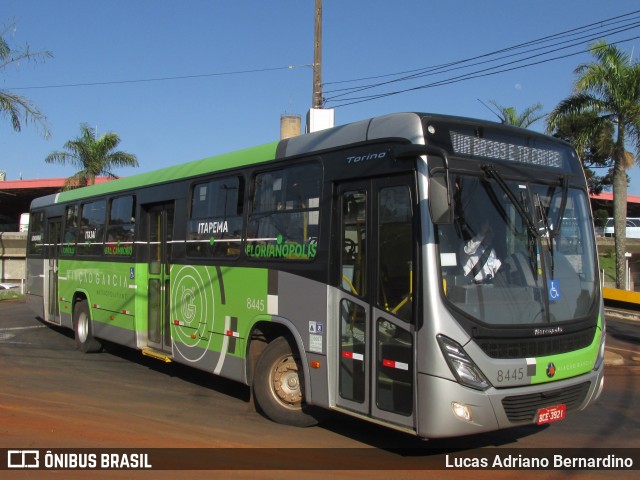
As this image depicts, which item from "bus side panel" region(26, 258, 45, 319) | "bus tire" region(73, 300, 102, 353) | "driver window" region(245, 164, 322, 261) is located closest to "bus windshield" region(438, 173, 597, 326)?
"driver window" region(245, 164, 322, 261)

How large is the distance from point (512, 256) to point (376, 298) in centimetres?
128

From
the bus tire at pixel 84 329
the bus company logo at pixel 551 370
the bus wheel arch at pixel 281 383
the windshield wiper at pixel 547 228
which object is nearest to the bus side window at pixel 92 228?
the bus tire at pixel 84 329

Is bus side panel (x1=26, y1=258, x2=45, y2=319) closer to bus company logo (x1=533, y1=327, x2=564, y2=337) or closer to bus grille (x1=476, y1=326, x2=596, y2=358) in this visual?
bus grille (x1=476, y1=326, x2=596, y2=358)

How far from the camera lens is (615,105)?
66.8ft

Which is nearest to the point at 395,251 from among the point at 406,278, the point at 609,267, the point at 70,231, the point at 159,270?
the point at 406,278

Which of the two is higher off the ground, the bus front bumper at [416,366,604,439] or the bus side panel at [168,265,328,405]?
the bus side panel at [168,265,328,405]

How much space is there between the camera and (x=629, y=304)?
750 inches

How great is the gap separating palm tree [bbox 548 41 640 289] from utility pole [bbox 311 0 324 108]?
8399 mm

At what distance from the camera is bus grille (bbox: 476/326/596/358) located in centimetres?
523

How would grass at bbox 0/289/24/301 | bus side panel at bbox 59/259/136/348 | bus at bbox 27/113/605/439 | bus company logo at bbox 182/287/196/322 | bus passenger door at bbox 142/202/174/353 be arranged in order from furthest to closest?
1. grass at bbox 0/289/24/301
2. bus side panel at bbox 59/259/136/348
3. bus passenger door at bbox 142/202/174/353
4. bus company logo at bbox 182/287/196/322
5. bus at bbox 27/113/605/439

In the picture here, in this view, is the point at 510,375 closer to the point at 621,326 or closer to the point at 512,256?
the point at 512,256

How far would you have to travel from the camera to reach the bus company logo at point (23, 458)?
552cm

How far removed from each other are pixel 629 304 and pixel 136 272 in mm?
15502

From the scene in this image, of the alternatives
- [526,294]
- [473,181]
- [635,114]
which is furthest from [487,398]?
[635,114]
